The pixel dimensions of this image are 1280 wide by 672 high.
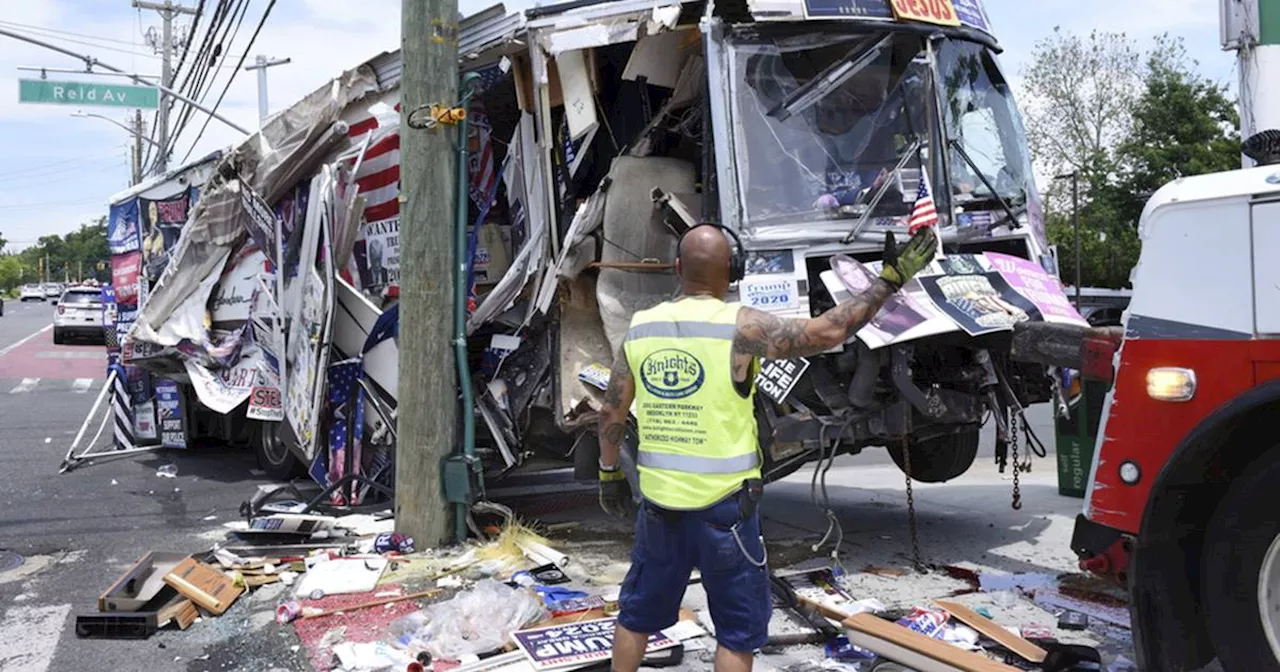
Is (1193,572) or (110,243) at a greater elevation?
(110,243)

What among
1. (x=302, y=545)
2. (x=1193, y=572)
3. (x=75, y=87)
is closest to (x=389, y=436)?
(x=302, y=545)

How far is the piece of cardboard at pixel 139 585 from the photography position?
5195 millimetres

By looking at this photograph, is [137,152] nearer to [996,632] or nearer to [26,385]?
[26,385]

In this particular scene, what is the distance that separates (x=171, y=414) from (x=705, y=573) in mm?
Result: 9302

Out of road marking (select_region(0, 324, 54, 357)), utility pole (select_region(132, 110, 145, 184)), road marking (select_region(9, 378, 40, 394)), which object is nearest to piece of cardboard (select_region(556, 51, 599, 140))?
road marking (select_region(9, 378, 40, 394))

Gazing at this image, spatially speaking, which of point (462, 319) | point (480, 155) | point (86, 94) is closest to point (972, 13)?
point (480, 155)

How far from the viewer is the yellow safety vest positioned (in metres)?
3.57

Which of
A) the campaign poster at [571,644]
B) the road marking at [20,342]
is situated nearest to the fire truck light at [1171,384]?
the campaign poster at [571,644]

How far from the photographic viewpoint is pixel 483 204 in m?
7.65

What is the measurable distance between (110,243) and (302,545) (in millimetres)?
7290

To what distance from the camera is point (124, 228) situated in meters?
12.1

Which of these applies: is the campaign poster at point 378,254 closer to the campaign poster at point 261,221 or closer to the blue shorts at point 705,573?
the campaign poster at point 261,221

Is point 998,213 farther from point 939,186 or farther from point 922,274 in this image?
point 922,274

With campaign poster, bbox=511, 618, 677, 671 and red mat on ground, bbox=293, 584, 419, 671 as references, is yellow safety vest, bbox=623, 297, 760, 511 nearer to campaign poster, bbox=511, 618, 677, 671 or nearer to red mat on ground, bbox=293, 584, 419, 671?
campaign poster, bbox=511, 618, 677, 671
